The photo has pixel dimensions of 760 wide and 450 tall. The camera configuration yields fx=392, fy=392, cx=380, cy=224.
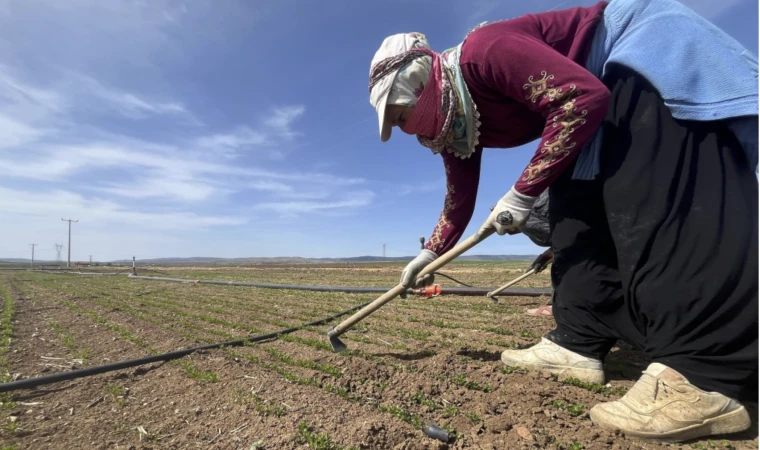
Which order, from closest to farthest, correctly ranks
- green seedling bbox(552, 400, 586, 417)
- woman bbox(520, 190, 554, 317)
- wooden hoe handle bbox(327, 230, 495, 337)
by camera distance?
green seedling bbox(552, 400, 586, 417) < wooden hoe handle bbox(327, 230, 495, 337) < woman bbox(520, 190, 554, 317)

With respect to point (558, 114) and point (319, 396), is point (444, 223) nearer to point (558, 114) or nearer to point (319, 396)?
point (558, 114)

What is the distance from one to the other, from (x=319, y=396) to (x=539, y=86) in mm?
1674

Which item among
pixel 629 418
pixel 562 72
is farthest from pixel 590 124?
pixel 629 418

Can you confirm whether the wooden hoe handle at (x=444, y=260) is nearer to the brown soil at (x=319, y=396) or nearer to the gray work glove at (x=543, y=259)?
the brown soil at (x=319, y=396)

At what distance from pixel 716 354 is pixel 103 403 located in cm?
274

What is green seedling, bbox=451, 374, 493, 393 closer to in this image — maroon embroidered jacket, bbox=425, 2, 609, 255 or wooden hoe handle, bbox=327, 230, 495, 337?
wooden hoe handle, bbox=327, 230, 495, 337

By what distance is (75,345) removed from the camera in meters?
3.51

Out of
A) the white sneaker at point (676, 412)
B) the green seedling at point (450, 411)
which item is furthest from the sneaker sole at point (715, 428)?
the green seedling at point (450, 411)

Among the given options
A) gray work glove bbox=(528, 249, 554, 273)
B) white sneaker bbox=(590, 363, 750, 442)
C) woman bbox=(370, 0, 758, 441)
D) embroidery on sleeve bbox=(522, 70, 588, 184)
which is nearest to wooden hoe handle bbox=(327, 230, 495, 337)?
woman bbox=(370, 0, 758, 441)

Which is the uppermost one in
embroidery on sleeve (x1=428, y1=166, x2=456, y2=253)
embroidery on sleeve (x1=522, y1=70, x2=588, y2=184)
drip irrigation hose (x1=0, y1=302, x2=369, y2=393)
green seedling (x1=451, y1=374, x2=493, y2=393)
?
embroidery on sleeve (x1=522, y1=70, x2=588, y2=184)

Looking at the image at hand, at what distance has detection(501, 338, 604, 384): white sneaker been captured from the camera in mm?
1858

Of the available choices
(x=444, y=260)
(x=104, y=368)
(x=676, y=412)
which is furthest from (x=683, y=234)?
(x=104, y=368)

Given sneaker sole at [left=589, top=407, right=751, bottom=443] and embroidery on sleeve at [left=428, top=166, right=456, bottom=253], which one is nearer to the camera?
sneaker sole at [left=589, top=407, right=751, bottom=443]

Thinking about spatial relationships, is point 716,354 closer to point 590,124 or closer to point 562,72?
point 590,124
